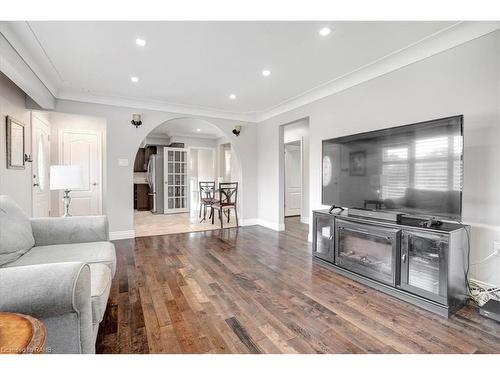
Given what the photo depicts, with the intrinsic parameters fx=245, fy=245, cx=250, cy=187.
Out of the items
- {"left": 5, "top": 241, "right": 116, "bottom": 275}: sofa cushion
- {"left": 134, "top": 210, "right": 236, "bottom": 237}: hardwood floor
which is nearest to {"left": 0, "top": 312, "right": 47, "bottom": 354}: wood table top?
{"left": 5, "top": 241, "right": 116, "bottom": 275}: sofa cushion

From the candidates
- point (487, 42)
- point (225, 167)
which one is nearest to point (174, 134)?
point (225, 167)

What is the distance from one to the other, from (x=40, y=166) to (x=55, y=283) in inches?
160

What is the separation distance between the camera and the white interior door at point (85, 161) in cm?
477

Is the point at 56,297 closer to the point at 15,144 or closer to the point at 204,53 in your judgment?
the point at 204,53

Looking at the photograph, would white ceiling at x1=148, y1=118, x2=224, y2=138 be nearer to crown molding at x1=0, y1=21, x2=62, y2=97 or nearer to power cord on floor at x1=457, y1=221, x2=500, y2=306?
crown molding at x1=0, y1=21, x2=62, y2=97

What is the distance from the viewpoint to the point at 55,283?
1070 mm

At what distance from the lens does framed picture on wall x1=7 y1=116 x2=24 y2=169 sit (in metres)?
2.81

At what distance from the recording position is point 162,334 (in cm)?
164

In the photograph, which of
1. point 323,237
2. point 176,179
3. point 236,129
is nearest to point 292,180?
point 236,129

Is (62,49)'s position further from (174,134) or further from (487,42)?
(174,134)

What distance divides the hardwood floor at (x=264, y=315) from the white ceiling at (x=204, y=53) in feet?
8.01

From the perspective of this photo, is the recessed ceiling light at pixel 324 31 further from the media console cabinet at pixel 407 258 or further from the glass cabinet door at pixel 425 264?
the glass cabinet door at pixel 425 264

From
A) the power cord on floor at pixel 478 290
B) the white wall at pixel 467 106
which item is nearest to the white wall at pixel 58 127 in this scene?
the white wall at pixel 467 106
